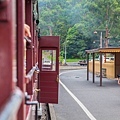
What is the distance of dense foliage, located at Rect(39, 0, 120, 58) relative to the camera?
36188 millimetres

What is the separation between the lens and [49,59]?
33.1 feet

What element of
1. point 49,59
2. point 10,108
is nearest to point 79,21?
point 49,59

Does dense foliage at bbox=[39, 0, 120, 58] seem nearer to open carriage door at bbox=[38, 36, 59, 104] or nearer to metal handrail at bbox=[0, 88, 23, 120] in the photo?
open carriage door at bbox=[38, 36, 59, 104]

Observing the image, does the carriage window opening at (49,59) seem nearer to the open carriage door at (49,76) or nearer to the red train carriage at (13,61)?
the open carriage door at (49,76)

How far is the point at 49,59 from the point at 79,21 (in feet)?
114

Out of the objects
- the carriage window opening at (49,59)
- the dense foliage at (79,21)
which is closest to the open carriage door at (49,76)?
the carriage window opening at (49,59)

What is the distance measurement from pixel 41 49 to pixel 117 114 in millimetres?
2899

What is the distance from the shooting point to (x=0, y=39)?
68cm

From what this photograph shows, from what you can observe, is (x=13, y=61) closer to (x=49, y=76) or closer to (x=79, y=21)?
(x=49, y=76)

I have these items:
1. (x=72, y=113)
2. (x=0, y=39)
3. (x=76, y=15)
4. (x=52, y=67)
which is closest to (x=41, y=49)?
(x=52, y=67)

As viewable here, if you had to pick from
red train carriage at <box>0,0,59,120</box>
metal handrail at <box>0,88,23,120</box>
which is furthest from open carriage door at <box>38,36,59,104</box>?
metal handrail at <box>0,88,23,120</box>

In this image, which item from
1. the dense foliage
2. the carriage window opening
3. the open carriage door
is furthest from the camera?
the dense foliage

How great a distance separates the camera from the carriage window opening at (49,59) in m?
9.26

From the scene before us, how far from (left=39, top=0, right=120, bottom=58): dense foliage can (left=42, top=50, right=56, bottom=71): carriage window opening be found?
25328 millimetres
